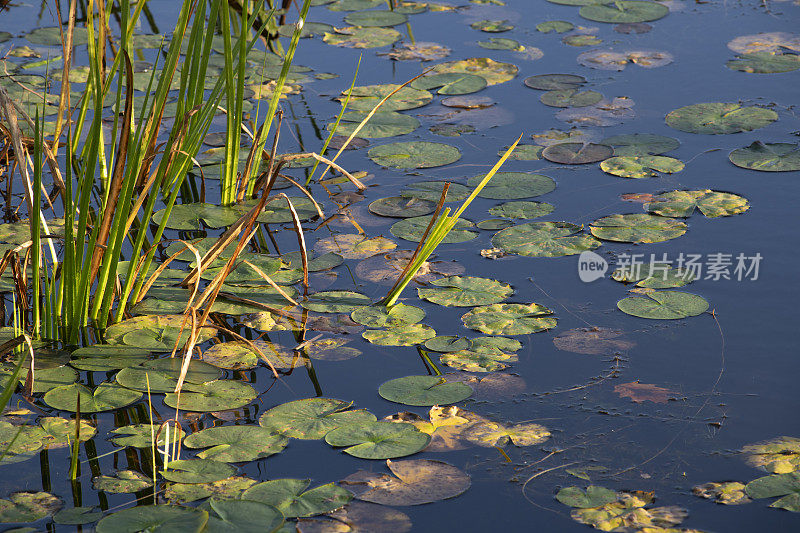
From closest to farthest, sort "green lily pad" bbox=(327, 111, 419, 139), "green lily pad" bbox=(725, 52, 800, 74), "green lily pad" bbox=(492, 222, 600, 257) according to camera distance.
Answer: "green lily pad" bbox=(492, 222, 600, 257)
"green lily pad" bbox=(327, 111, 419, 139)
"green lily pad" bbox=(725, 52, 800, 74)

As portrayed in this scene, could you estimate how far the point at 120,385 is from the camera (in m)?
2.30

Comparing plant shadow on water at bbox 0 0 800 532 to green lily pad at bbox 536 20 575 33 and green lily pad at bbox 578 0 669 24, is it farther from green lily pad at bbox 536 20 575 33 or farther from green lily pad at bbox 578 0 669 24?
green lily pad at bbox 578 0 669 24

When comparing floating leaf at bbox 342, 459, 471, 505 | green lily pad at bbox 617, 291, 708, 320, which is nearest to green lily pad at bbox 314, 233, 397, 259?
green lily pad at bbox 617, 291, 708, 320

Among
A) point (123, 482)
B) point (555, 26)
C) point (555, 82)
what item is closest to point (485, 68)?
point (555, 82)

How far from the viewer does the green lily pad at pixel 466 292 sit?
266cm

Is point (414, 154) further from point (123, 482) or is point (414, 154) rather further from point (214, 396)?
point (123, 482)

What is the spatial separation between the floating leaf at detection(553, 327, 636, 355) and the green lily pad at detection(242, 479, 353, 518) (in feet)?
2.72

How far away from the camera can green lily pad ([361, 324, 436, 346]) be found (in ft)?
8.14

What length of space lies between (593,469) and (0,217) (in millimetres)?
2379

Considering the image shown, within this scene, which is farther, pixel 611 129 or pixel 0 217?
pixel 611 129

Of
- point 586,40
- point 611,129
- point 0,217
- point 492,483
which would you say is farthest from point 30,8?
point 492,483

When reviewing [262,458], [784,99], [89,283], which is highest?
[784,99]

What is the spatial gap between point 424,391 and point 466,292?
520 millimetres

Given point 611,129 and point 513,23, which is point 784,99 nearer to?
point 611,129
